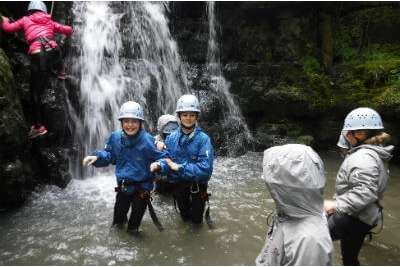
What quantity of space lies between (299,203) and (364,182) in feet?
4.11

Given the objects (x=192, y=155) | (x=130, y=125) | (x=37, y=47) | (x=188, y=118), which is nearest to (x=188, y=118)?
(x=188, y=118)

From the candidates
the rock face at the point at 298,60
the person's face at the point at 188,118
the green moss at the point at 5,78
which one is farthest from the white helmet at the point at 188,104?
the rock face at the point at 298,60

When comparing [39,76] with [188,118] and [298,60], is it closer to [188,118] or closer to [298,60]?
[188,118]

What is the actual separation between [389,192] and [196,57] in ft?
24.0

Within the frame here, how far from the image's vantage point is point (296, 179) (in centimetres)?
225

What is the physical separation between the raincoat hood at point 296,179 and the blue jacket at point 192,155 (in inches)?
88.6

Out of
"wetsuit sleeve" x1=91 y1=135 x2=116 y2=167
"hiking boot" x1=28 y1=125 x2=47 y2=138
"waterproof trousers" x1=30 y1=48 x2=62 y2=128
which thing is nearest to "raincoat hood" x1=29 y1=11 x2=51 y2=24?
"waterproof trousers" x1=30 y1=48 x2=62 y2=128

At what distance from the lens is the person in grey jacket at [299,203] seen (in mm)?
2199

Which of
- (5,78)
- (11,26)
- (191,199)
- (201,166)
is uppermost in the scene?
(11,26)

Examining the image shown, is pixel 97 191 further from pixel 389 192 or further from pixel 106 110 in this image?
pixel 389 192

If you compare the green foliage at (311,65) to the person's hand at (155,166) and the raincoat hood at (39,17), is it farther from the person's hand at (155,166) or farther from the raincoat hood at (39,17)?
the person's hand at (155,166)

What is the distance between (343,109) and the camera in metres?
10.2

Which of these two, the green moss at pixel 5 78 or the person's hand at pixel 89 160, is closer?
the person's hand at pixel 89 160

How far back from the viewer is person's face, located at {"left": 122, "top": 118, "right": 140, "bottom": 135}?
4.46 meters
